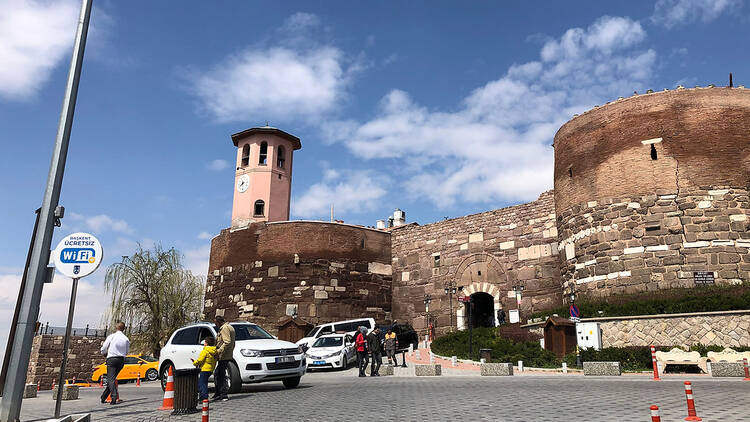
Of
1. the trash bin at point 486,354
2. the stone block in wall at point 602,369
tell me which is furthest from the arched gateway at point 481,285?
the stone block in wall at point 602,369

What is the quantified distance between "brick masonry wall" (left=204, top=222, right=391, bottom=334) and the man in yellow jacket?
18895 mm

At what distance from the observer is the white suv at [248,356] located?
11031 mm

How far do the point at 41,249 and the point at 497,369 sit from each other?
38.5 ft

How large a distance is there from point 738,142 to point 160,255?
3080 cm

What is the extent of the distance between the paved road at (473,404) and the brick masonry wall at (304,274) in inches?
700

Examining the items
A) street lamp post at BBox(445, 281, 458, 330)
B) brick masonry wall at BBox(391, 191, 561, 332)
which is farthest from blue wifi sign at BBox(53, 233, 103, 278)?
street lamp post at BBox(445, 281, 458, 330)

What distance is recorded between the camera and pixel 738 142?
20359mm

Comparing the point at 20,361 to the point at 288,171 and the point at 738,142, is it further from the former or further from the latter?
the point at 288,171

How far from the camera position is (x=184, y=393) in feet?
27.5

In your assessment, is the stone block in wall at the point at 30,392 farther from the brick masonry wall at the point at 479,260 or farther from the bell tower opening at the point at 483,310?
the bell tower opening at the point at 483,310

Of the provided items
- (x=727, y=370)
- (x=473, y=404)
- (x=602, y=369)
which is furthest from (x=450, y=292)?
(x=473, y=404)

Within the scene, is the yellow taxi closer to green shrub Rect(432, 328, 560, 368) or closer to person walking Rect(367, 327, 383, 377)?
green shrub Rect(432, 328, 560, 368)

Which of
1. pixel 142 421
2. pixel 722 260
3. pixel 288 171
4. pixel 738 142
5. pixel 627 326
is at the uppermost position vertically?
pixel 288 171

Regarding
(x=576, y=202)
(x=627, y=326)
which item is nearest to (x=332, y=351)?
(x=627, y=326)
